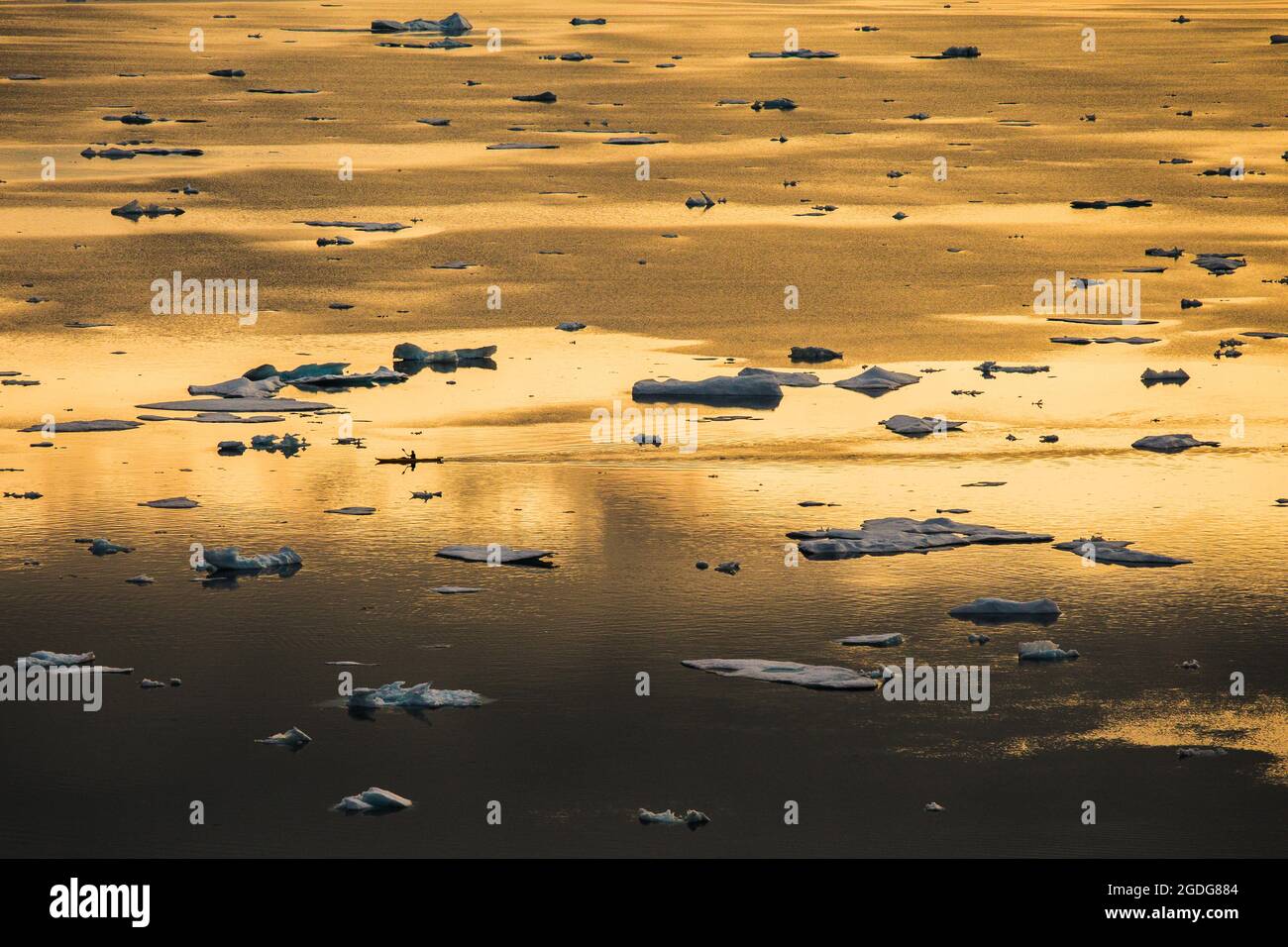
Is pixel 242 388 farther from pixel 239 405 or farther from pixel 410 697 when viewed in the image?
pixel 410 697

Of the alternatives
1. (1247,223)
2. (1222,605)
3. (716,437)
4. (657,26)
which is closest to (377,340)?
(716,437)

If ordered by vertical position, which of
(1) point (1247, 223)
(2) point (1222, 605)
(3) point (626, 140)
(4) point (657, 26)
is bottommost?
(2) point (1222, 605)

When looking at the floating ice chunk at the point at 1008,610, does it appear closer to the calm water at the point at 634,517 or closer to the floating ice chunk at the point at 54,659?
the calm water at the point at 634,517

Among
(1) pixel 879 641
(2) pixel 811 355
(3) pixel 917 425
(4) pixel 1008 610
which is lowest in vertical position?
(1) pixel 879 641

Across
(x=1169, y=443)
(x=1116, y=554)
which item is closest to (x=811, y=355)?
(x=1169, y=443)

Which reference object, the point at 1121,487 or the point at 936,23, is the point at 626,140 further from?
the point at 936,23

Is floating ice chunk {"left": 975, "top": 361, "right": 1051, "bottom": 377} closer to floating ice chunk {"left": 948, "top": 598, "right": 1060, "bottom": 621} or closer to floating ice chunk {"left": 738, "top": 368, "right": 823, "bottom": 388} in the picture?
floating ice chunk {"left": 738, "top": 368, "right": 823, "bottom": 388}

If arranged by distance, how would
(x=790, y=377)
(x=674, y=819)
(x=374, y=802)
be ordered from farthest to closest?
(x=790, y=377), (x=374, y=802), (x=674, y=819)
